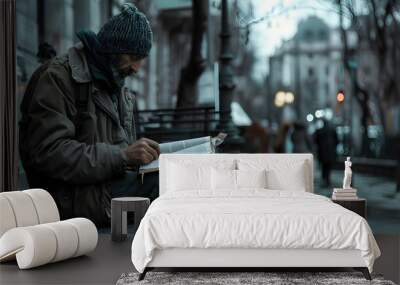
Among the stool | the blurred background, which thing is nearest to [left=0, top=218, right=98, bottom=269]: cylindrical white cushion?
the stool

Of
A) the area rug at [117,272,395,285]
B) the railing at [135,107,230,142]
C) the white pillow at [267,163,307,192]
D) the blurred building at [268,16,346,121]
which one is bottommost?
the area rug at [117,272,395,285]

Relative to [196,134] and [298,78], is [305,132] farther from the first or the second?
[196,134]

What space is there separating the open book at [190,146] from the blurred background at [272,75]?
7 cm

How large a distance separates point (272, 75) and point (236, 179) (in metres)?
1.36

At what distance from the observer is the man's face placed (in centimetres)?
602

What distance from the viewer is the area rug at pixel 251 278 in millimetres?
3973

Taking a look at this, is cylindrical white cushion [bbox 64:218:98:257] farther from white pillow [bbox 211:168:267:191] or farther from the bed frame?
white pillow [bbox 211:168:267:191]

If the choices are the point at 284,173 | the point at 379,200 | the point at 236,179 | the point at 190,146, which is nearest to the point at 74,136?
the point at 190,146

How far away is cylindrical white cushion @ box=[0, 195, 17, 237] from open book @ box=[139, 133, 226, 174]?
1.66m

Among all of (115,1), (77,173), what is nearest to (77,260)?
(77,173)

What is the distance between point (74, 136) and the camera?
227 inches

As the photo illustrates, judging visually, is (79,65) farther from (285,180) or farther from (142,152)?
(285,180)

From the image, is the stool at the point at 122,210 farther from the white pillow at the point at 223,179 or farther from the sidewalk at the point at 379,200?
the sidewalk at the point at 379,200

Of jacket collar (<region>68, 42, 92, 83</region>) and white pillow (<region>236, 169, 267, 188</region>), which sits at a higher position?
jacket collar (<region>68, 42, 92, 83</region>)
